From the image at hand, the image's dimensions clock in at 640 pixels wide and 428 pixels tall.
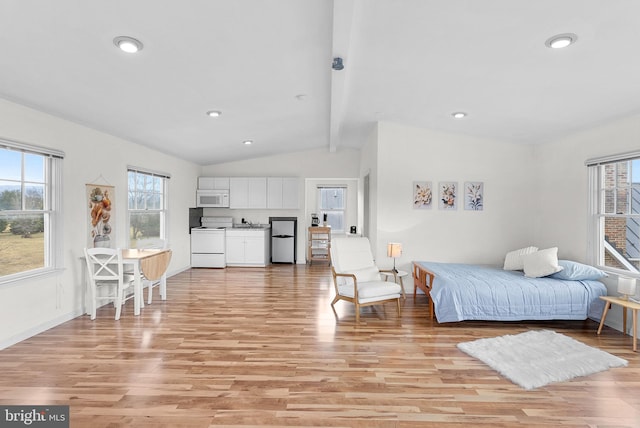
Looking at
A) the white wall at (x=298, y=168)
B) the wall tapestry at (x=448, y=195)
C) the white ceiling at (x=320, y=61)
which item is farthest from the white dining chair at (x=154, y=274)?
the wall tapestry at (x=448, y=195)

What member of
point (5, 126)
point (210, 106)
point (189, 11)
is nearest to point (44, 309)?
point (5, 126)

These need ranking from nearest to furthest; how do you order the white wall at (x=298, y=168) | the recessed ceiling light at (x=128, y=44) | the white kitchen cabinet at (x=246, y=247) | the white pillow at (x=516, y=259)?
1. the recessed ceiling light at (x=128, y=44)
2. the white pillow at (x=516, y=259)
3. the white kitchen cabinet at (x=246, y=247)
4. the white wall at (x=298, y=168)

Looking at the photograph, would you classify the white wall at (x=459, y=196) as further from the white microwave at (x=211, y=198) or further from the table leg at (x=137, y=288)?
the white microwave at (x=211, y=198)

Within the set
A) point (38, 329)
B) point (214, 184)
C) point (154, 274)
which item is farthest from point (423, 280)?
point (214, 184)

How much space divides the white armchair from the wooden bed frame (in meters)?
0.37

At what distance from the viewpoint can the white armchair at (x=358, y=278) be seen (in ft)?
12.8

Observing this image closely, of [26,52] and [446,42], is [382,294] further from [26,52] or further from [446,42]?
[26,52]

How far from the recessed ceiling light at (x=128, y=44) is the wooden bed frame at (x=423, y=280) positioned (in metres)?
3.67

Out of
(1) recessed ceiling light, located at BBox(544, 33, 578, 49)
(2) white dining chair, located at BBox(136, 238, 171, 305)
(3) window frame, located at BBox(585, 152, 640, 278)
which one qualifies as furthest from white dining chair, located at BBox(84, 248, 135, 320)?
(3) window frame, located at BBox(585, 152, 640, 278)

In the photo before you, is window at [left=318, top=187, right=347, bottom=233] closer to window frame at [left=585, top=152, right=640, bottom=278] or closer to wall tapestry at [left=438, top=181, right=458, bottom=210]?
wall tapestry at [left=438, top=181, right=458, bottom=210]

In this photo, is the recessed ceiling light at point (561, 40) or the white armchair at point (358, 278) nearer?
the recessed ceiling light at point (561, 40)

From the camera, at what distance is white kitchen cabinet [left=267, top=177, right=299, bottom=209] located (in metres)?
7.46

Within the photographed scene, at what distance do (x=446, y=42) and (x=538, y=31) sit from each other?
0.61m

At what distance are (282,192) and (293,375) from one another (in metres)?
5.20
